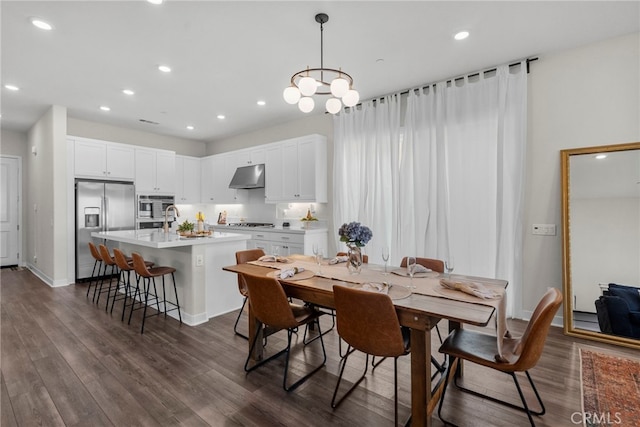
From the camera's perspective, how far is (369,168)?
4.58m

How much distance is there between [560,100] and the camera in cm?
327

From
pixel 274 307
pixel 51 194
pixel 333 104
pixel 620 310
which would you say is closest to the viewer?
pixel 274 307

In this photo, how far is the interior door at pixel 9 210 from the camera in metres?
6.38

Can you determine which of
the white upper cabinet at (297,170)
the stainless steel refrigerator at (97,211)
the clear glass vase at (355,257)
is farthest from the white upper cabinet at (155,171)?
the clear glass vase at (355,257)

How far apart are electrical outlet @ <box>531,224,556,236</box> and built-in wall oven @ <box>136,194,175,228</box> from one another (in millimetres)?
6146

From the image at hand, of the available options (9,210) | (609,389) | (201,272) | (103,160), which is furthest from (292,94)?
(9,210)

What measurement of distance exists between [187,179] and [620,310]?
24.8 ft

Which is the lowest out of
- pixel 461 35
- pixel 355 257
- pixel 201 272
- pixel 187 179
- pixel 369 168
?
pixel 201 272

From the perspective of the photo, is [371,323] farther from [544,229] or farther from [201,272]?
[544,229]

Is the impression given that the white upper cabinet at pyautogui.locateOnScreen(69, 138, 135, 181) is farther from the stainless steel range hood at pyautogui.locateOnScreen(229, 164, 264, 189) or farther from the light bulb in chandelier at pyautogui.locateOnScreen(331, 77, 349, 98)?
the light bulb in chandelier at pyautogui.locateOnScreen(331, 77, 349, 98)

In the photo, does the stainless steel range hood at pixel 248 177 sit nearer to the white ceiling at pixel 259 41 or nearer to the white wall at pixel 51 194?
the white ceiling at pixel 259 41

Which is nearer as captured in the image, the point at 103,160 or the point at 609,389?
the point at 609,389

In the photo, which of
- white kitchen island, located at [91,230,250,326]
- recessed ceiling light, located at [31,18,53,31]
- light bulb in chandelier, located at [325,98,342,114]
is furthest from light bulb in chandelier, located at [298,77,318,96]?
recessed ceiling light, located at [31,18,53,31]

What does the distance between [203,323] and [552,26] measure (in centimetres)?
463
